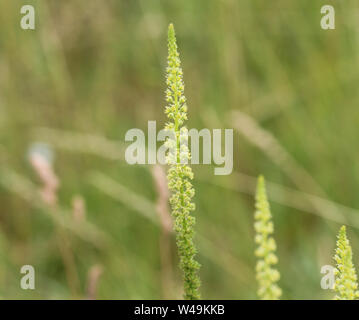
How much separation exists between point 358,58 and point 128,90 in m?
2.15

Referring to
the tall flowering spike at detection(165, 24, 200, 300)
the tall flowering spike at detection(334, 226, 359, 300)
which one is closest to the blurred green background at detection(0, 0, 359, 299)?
the tall flowering spike at detection(165, 24, 200, 300)

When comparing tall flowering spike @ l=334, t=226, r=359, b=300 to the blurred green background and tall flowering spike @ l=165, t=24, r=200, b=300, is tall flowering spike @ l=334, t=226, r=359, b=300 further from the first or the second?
the blurred green background

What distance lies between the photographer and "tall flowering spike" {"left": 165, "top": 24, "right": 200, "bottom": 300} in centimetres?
111

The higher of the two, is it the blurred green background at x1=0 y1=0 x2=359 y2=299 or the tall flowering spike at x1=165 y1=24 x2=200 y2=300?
the blurred green background at x1=0 y1=0 x2=359 y2=299

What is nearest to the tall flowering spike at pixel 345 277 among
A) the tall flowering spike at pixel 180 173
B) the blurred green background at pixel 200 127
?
the tall flowering spike at pixel 180 173

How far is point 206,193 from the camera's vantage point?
412 cm

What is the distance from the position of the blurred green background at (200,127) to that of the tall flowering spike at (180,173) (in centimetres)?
194

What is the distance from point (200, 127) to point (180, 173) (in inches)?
126

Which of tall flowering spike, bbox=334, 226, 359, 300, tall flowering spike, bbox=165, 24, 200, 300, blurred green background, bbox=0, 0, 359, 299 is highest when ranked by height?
blurred green background, bbox=0, 0, 359, 299

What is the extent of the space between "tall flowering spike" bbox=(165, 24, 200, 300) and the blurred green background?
194 centimetres
